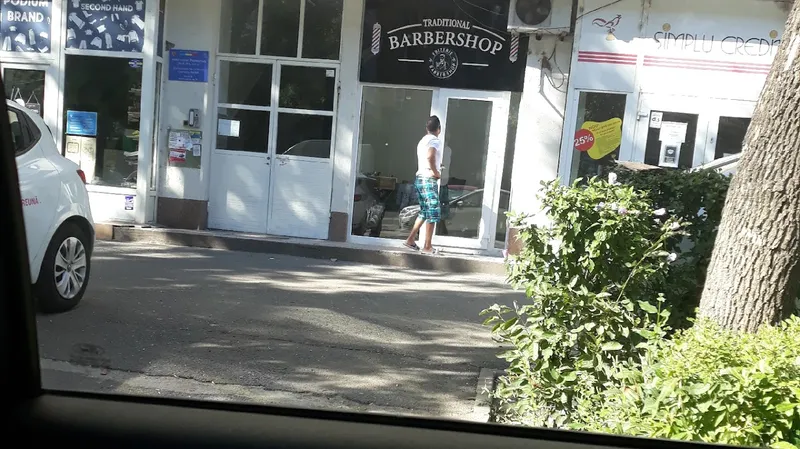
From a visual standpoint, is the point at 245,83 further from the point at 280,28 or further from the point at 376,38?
the point at 376,38

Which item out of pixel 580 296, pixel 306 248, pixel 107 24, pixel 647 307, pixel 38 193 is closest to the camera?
pixel 647 307

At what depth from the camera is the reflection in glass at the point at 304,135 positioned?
1095cm

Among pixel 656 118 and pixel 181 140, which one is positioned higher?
pixel 656 118

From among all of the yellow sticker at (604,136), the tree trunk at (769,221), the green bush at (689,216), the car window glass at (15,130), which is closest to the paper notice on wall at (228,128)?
the yellow sticker at (604,136)

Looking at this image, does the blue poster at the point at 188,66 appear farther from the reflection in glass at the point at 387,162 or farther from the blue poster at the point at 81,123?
the reflection in glass at the point at 387,162

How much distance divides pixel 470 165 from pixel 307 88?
2.57m

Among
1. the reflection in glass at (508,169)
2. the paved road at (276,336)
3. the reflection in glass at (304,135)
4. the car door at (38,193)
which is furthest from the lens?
the reflection in glass at (304,135)

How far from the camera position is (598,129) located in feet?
33.3

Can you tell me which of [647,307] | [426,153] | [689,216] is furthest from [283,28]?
[647,307]

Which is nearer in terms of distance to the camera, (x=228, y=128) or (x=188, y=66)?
(x=188, y=66)

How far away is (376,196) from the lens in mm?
11000

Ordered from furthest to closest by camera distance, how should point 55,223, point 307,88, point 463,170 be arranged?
point 307,88, point 463,170, point 55,223

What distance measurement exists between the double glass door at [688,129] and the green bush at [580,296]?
615cm

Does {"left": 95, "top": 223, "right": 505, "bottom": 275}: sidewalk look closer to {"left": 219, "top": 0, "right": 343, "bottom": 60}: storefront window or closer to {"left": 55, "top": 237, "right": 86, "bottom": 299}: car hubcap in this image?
{"left": 219, "top": 0, "right": 343, "bottom": 60}: storefront window
